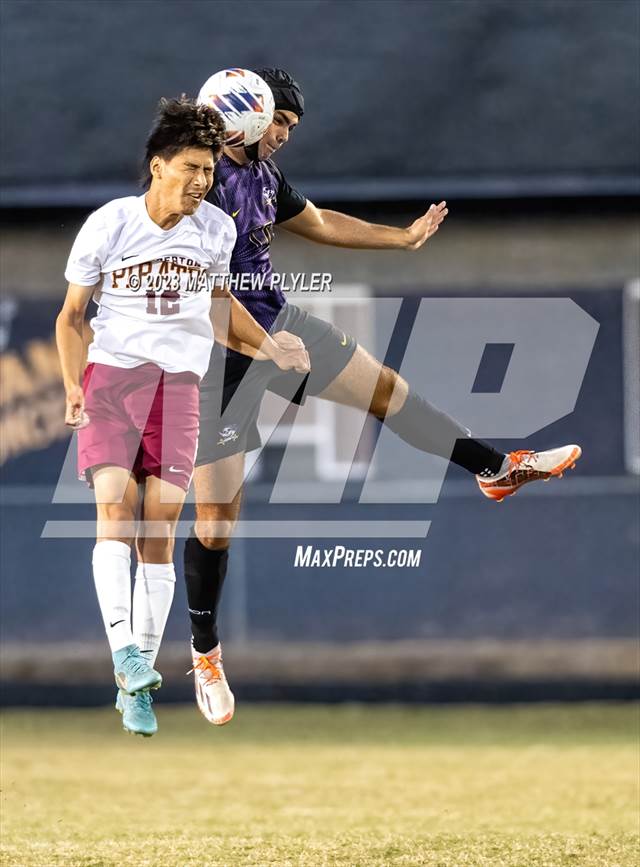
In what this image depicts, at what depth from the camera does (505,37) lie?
13.2 m

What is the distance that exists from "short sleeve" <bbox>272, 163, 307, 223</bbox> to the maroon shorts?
0.88 metres

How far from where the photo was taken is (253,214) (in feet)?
21.6

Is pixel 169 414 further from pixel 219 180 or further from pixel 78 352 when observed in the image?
pixel 219 180

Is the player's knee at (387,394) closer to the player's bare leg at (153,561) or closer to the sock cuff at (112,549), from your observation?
the player's bare leg at (153,561)

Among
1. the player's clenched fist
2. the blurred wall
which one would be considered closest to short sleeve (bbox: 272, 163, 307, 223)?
the player's clenched fist

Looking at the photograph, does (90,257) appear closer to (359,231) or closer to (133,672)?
(359,231)

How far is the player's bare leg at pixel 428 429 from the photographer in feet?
22.4

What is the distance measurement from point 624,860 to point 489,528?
690 centimetres

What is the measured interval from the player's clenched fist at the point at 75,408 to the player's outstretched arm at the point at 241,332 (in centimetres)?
64

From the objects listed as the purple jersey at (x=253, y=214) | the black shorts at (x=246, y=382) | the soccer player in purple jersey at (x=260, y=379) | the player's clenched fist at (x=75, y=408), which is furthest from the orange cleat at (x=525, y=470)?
the player's clenched fist at (x=75, y=408)

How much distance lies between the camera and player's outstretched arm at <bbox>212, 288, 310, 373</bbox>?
252 inches

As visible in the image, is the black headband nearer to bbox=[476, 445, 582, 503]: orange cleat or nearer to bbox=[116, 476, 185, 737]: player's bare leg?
bbox=[116, 476, 185, 737]: player's bare leg

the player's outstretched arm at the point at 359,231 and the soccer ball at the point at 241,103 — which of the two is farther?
the player's outstretched arm at the point at 359,231

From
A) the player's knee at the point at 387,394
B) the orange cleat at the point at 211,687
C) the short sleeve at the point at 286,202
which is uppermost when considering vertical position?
the short sleeve at the point at 286,202
